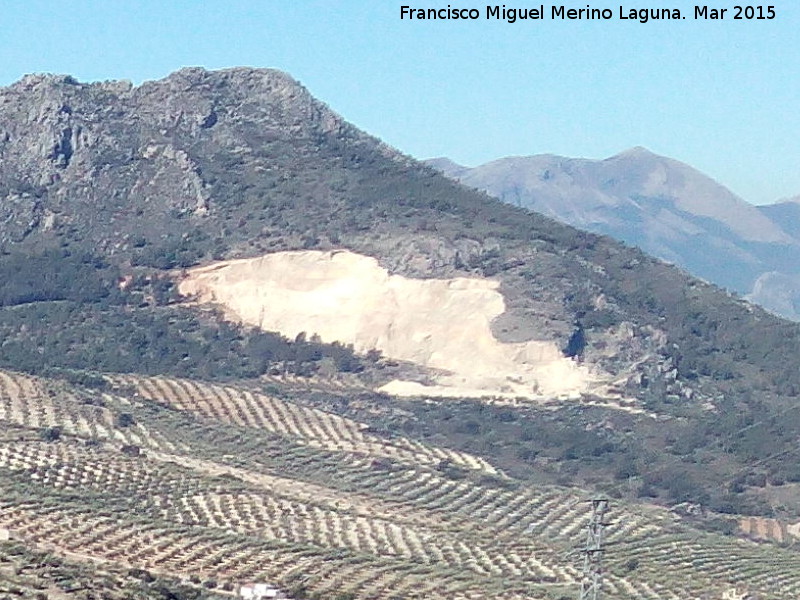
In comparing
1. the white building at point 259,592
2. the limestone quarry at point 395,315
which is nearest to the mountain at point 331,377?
the limestone quarry at point 395,315

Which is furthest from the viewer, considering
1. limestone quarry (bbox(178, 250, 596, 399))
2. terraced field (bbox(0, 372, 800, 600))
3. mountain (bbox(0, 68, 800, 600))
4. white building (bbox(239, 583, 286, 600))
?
limestone quarry (bbox(178, 250, 596, 399))

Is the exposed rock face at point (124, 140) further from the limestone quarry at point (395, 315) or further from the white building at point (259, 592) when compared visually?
the white building at point (259, 592)

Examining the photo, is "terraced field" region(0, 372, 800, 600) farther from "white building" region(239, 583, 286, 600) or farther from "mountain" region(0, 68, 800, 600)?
"white building" region(239, 583, 286, 600)

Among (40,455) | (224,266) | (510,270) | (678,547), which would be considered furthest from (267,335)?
(678,547)

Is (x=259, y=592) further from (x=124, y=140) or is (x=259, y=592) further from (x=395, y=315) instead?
(x=124, y=140)

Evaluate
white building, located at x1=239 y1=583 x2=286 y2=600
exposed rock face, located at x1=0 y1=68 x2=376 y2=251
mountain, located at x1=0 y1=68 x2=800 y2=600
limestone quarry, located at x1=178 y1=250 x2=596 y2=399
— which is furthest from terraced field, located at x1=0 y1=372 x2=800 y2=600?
exposed rock face, located at x1=0 y1=68 x2=376 y2=251

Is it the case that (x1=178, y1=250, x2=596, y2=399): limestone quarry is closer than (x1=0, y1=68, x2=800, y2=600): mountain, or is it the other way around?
(x1=0, y1=68, x2=800, y2=600): mountain

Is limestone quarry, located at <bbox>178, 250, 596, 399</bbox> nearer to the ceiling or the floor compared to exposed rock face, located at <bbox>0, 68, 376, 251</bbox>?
nearer to the floor
